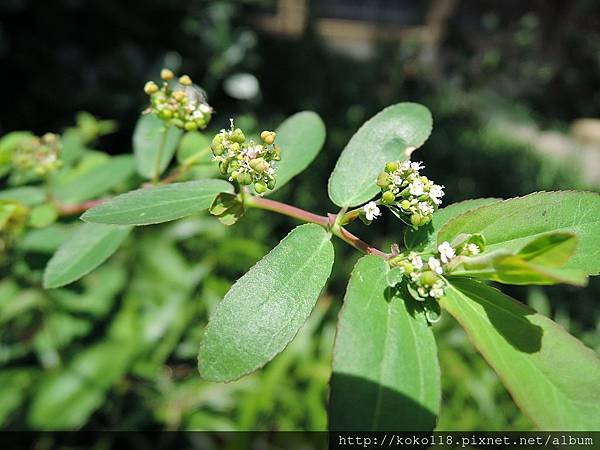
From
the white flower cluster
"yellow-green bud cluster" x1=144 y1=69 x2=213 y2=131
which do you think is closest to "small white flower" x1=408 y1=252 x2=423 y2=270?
the white flower cluster

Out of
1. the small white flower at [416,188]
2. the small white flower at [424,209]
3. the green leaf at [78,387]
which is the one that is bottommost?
the green leaf at [78,387]

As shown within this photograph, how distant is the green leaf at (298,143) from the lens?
3.01 ft

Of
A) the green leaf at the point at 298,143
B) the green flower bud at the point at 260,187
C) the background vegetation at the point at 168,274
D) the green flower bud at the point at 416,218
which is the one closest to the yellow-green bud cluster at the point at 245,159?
the green flower bud at the point at 260,187

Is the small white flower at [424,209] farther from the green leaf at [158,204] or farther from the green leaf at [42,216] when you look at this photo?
the green leaf at [42,216]

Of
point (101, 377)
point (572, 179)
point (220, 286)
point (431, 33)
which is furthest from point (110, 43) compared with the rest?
point (431, 33)

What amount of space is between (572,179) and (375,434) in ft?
17.1

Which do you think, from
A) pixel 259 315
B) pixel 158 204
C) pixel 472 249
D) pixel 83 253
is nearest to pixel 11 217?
pixel 83 253

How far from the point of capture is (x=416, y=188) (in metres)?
0.73

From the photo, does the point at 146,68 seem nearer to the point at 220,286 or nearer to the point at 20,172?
the point at 220,286

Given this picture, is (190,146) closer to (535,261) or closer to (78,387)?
(535,261)

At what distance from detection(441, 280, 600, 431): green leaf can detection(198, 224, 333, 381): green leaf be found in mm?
209

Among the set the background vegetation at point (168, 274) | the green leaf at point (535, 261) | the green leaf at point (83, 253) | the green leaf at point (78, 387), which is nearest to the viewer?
the green leaf at point (535, 261)

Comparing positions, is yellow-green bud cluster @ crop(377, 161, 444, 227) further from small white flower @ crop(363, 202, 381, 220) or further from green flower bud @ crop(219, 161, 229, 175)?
green flower bud @ crop(219, 161, 229, 175)

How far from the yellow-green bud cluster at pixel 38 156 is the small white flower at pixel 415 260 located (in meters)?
0.91
